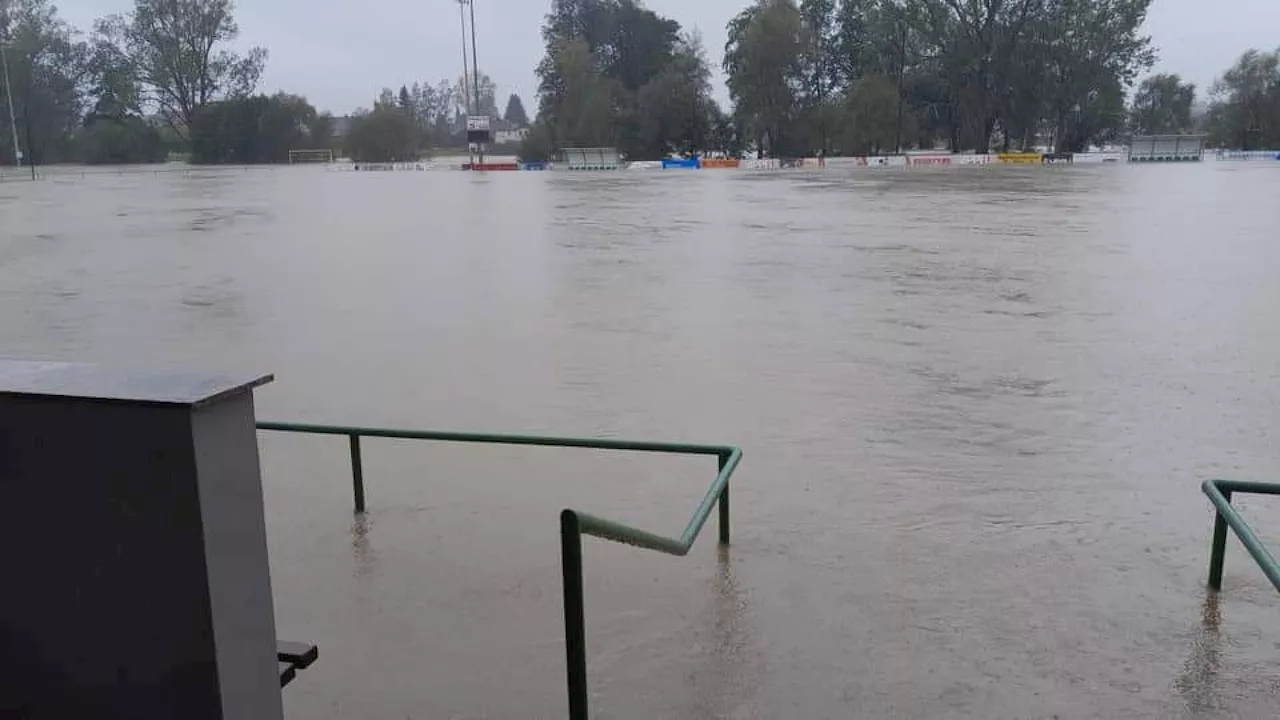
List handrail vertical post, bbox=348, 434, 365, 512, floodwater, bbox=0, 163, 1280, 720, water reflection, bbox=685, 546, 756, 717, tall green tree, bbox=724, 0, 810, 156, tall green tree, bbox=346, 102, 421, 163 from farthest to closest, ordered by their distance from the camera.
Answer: tall green tree, bbox=346, 102, 421, 163 → tall green tree, bbox=724, 0, 810, 156 → handrail vertical post, bbox=348, 434, 365, 512 → floodwater, bbox=0, 163, 1280, 720 → water reflection, bbox=685, 546, 756, 717

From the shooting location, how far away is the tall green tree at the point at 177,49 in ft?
341

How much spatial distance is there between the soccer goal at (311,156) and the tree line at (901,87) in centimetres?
2169

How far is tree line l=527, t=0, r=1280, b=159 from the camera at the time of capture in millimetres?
80938

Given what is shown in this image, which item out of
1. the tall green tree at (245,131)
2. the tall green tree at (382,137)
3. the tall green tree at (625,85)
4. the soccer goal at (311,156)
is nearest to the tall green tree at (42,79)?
the tall green tree at (245,131)

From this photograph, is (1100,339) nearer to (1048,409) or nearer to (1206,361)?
(1206,361)

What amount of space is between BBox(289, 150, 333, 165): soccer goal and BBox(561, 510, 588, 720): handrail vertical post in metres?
102

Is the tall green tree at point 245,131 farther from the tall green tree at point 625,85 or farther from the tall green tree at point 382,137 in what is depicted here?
the tall green tree at point 625,85

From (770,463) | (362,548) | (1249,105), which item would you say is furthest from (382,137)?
(362,548)

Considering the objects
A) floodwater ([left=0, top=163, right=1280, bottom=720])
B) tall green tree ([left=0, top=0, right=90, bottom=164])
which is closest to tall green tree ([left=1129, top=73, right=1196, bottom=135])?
floodwater ([left=0, top=163, right=1280, bottom=720])

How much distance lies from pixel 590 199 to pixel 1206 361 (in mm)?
29083

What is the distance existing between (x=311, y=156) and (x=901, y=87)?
54.6 meters

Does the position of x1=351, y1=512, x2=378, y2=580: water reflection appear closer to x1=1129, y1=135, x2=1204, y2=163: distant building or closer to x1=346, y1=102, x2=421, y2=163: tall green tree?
x1=1129, y1=135, x2=1204, y2=163: distant building

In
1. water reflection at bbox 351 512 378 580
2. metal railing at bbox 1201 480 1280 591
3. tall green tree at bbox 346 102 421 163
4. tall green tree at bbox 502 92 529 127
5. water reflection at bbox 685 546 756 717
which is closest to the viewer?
metal railing at bbox 1201 480 1280 591

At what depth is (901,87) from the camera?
85812mm
